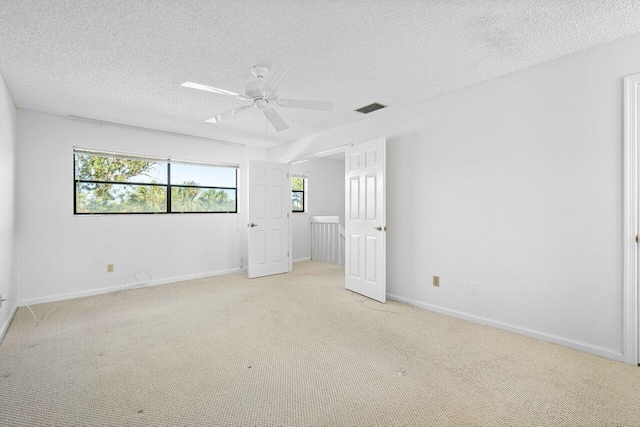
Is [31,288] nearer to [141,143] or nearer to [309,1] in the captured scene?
[141,143]

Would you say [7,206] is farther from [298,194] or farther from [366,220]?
[298,194]

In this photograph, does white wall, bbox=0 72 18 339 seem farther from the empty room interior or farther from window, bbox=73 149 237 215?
window, bbox=73 149 237 215

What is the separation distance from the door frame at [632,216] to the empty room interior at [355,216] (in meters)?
0.01

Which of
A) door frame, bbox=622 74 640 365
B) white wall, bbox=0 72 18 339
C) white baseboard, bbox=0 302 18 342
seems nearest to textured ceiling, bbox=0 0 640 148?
white wall, bbox=0 72 18 339

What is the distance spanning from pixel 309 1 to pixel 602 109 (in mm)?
2353

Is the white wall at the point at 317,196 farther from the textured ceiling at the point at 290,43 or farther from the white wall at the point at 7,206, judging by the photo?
the white wall at the point at 7,206

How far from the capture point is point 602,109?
2.19 metres

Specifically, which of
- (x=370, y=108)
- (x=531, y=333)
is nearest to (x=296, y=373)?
(x=531, y=333)

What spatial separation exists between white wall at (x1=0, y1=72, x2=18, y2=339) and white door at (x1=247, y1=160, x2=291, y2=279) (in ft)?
8.98

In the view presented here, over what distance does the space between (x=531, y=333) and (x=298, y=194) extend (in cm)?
496

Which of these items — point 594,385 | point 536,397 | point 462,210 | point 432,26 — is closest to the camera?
point 536,397

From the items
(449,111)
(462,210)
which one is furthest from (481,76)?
(462,210)

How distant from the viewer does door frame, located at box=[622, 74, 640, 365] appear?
205cm

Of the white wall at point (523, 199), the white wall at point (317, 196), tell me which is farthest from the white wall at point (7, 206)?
the white wall at point (317, 196)
